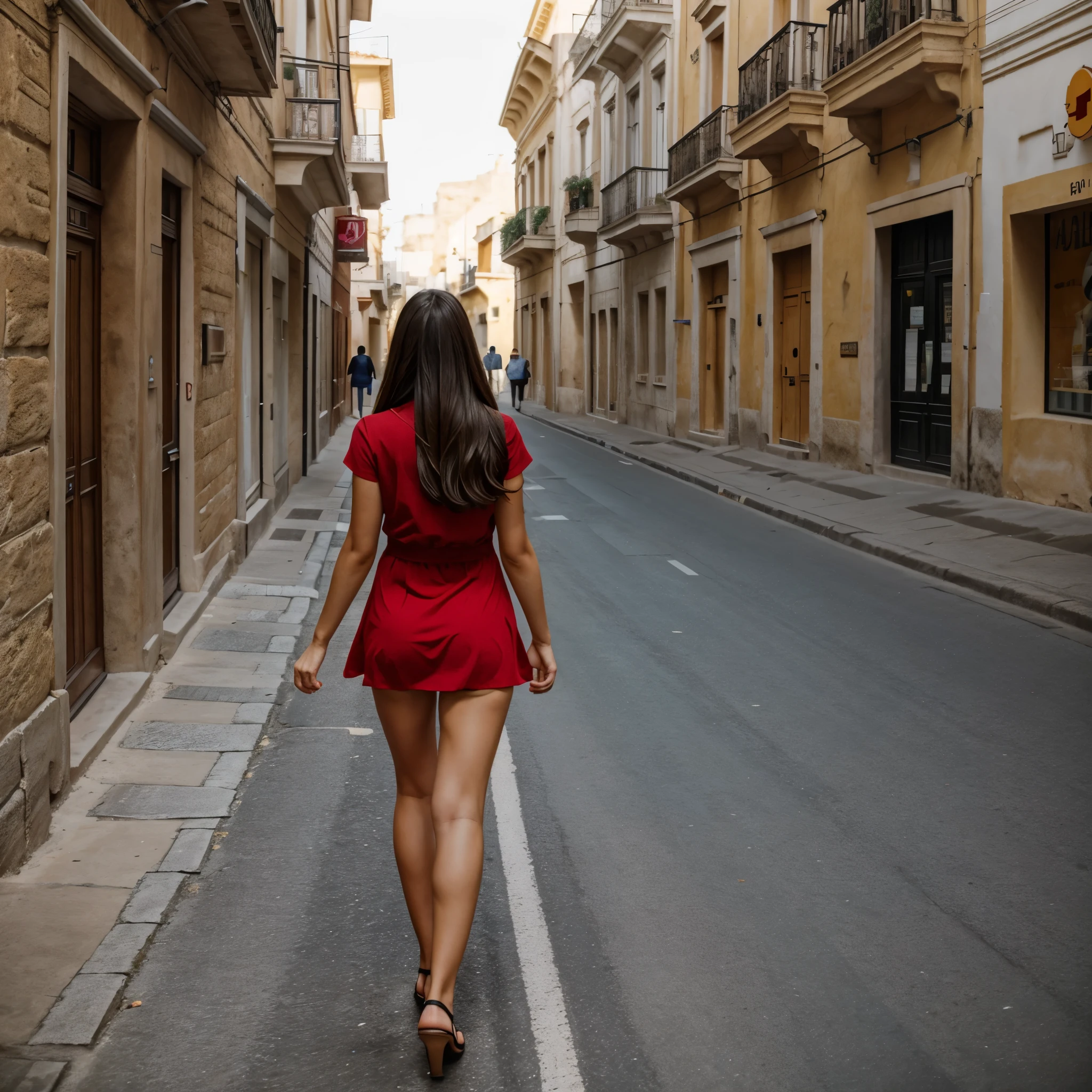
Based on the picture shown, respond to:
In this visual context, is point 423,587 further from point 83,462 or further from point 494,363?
point 494,363

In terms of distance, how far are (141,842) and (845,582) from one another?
23.6 ft

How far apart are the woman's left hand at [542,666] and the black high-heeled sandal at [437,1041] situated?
0.88 metres

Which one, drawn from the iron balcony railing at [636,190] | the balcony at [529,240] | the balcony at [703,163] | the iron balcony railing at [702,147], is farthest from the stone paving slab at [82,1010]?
the balcony at [529,240]

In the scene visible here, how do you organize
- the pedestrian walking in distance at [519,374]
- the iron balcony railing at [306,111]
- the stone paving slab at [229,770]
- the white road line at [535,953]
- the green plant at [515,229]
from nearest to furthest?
the white road line at [535,953]
the stone paving slab at [229,770]
the iron balcony railing at [306,111]
the pedestrian walking in distance at [519,374]
the green plant at [515,229]

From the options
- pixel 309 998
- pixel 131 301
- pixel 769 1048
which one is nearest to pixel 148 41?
pixel 131 301

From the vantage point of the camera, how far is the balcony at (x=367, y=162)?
24.0m

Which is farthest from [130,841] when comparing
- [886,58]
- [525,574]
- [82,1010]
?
[886,58]

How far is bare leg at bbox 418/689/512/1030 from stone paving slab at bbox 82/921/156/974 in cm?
104

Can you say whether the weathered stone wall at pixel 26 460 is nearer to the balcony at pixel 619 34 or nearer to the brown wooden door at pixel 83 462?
the brown wooden door at pixel 83 462

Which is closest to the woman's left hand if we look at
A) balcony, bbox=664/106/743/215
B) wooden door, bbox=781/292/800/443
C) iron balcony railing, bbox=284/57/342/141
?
iron balcony railing, bbox=284/57/342/141

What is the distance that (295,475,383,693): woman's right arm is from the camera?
3.48m

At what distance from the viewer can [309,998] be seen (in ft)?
12.3

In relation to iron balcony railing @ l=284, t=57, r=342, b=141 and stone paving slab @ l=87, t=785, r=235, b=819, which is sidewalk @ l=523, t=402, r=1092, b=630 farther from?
iron balcony railing @ l=284, t=57, r=342, b=141

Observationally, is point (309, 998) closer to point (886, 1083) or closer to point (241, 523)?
point (886, 1083)
